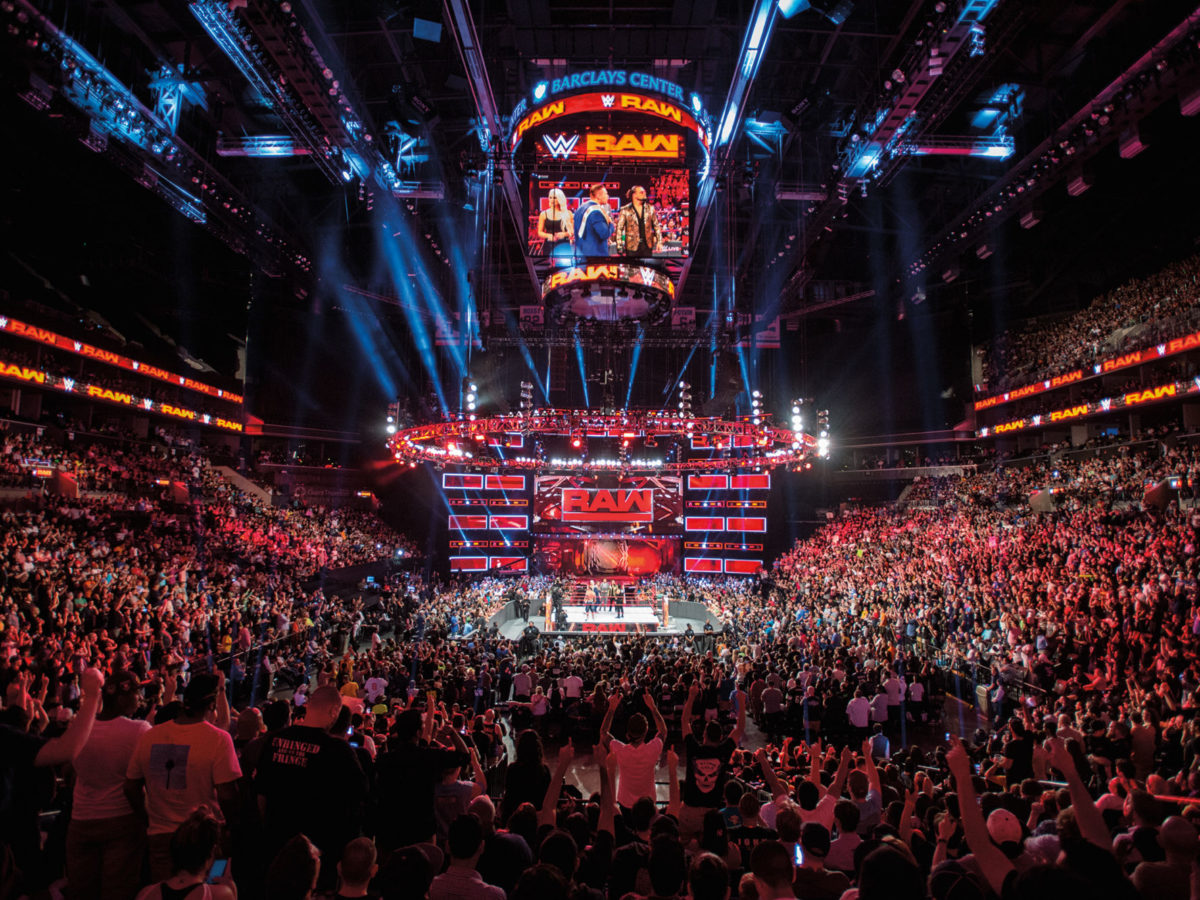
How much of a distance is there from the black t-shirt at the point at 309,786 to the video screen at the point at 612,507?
31.5 m

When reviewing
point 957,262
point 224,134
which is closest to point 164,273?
point 224,134

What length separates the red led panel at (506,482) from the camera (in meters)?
34.6

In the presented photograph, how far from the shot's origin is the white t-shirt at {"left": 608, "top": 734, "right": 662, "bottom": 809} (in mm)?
4566

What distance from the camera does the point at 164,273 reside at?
26625 millimetres

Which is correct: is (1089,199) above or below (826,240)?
above

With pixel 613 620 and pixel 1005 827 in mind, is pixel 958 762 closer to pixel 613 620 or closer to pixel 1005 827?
pixel 1005 827

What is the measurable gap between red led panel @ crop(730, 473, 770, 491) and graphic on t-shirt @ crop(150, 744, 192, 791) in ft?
105

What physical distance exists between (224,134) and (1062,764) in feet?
64.7

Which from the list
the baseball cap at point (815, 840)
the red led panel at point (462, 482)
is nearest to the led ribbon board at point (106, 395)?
the red led panel at point (462, 482)

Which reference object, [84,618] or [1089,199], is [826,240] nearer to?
[1089,199]

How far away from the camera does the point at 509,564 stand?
34312 millimetres

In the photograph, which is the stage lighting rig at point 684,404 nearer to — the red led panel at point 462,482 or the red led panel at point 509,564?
the red led panel at point 462,482

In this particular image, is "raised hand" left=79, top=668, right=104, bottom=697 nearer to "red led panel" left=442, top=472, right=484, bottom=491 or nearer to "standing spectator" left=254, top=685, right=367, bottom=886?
"standing spectator" left=254, top=685, right=367, bottom=886

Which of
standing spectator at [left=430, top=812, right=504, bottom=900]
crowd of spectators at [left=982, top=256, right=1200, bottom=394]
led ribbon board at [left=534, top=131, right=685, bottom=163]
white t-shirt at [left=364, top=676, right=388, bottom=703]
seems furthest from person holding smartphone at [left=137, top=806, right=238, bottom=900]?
crowd of spectators at [left=982, top=256, right=1200, bottom=394]
